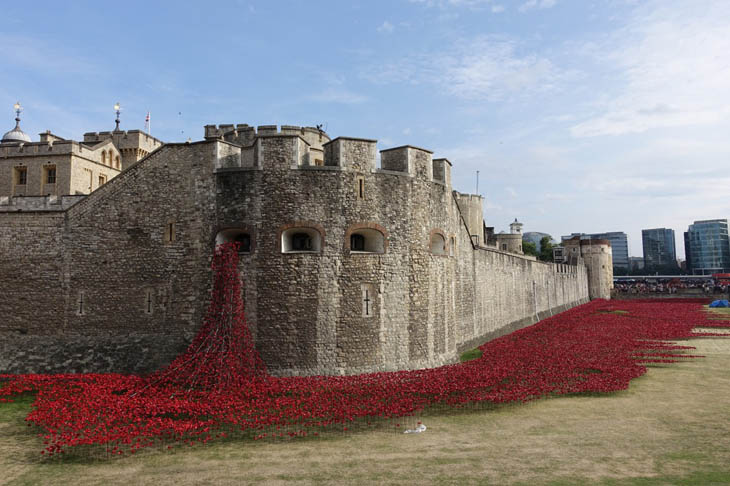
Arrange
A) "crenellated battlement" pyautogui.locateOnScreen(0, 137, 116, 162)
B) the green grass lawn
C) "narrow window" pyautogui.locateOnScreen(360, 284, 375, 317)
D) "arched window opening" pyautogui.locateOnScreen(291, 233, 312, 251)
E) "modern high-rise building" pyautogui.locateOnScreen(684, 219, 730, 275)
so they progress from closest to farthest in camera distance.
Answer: the green grass lawn < "narrow window" pyautogui.locateOnScreen(360, 284, 375, 317) < "arched window opening" pyautogui.locateOnScreen(291, 233, 312, 251) < "crenellated battlement" pyautogui.locateOnScreen(0, 137, 116, 162) < "modern high-rise building" pyautogui.locateOnScreen(684, 219, 730, 275)

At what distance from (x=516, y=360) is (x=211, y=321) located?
11.1m

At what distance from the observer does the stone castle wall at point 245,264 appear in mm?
16062

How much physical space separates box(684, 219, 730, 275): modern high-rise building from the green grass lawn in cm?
18198

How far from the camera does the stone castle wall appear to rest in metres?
16.1

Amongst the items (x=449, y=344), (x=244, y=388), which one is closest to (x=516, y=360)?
(x=449, y=344)

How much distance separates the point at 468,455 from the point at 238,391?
7.00m

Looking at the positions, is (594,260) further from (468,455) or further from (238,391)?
(468,455)

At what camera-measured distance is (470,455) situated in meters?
8.96

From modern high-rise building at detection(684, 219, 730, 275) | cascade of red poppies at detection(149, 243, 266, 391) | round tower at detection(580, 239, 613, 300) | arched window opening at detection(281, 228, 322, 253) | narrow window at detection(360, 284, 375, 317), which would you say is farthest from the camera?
modern high-rise building at detection(684, 219, 730, 275)

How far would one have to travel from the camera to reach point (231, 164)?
17141mm

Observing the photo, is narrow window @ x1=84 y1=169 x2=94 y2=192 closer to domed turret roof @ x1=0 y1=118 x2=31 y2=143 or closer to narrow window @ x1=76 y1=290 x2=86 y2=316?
domed turret roof @ x1=0 y1=118 x2=31 y2=143

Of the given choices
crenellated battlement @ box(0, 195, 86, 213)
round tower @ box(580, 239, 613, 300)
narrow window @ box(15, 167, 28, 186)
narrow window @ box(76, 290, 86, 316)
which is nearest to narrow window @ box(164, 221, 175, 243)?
narrow window @ box(76, 290, 86, 316)

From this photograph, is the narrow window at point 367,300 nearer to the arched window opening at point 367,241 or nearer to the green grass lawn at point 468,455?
the arched window opening at point 367,241

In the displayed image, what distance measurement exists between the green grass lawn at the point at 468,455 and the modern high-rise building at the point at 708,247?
182 metres
